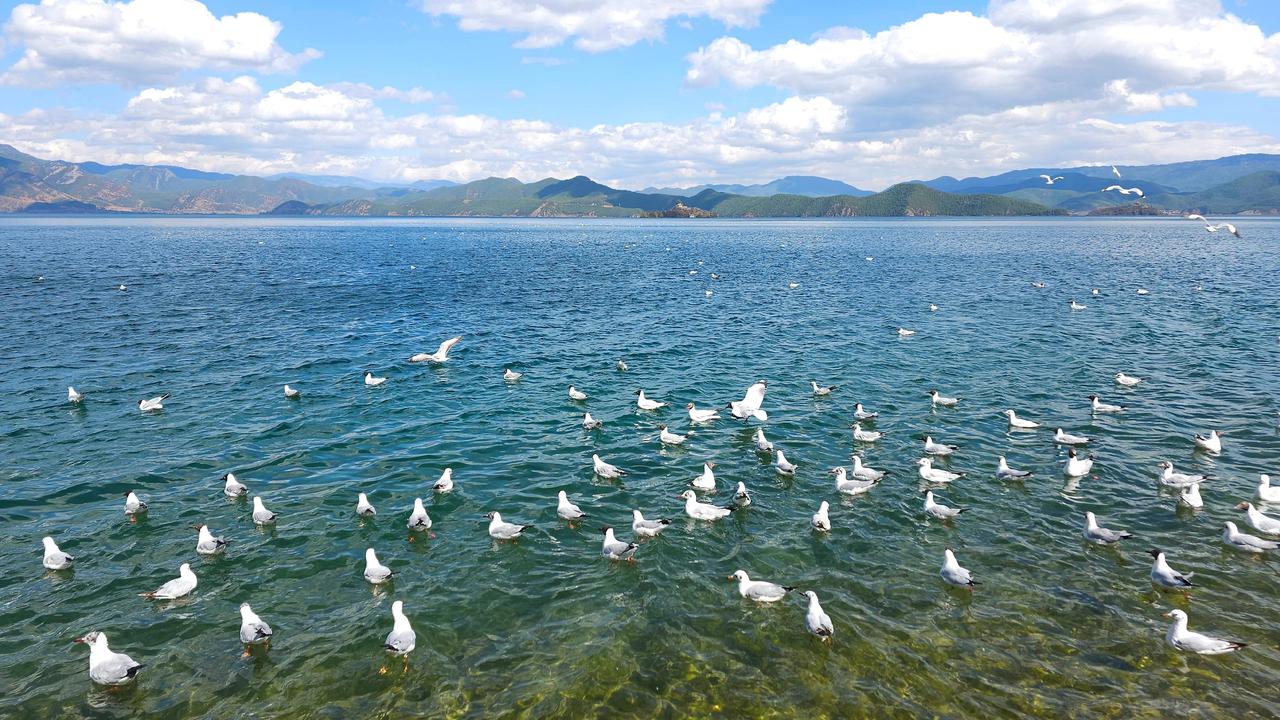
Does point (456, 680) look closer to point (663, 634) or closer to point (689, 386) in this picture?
point (663, 634)

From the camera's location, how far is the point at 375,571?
47.9 ft

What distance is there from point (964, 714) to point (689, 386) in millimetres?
19950

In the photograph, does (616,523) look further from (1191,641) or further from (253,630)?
(1191,641)

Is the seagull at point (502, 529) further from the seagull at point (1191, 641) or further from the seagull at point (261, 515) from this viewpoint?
the seagull at point (1191, 641)

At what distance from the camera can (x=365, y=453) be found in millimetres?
22031

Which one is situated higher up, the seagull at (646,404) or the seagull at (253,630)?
the seagull at (646,404)

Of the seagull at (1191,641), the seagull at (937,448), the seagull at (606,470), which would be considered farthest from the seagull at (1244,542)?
the seagull at (606,470)

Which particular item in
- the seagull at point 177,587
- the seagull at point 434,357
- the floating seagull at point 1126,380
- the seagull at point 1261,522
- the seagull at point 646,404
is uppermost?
the seagull at point 434,357

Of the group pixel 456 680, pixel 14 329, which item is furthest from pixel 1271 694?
pixel 14 329

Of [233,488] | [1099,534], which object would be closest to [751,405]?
[1099,534]

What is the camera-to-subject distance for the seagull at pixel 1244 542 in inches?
590

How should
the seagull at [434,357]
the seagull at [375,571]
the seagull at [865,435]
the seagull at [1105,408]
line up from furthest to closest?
the seagull at [434,357]
the seagull at [1105,408]
the seagull at [865,435]
the seagull at [375,571]

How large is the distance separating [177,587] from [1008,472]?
72.5 ft

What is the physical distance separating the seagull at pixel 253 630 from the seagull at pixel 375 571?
232 cm
